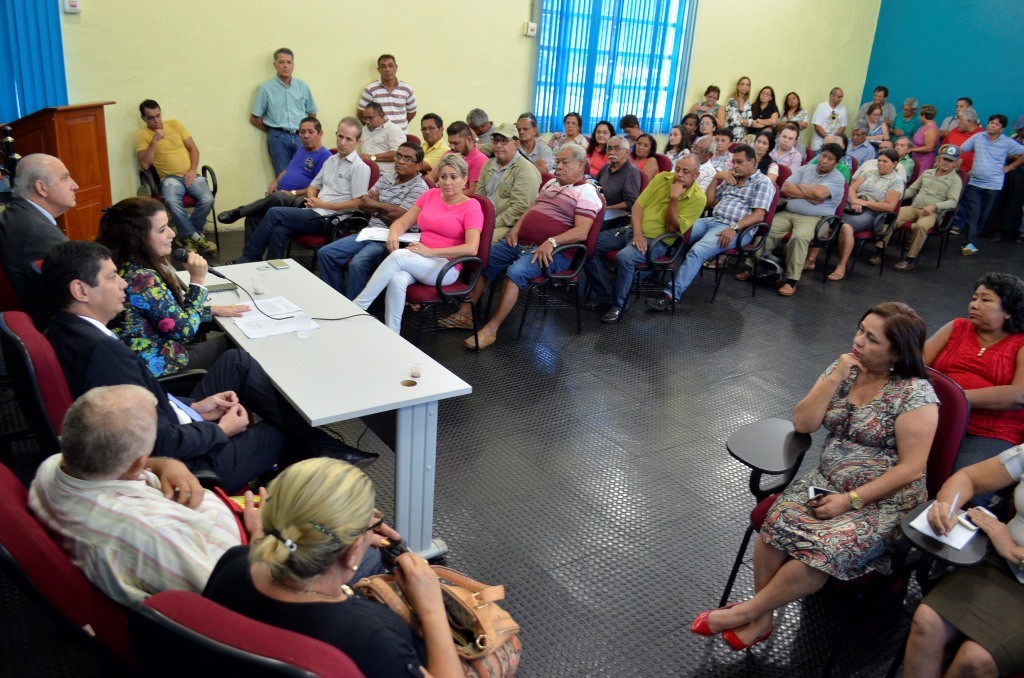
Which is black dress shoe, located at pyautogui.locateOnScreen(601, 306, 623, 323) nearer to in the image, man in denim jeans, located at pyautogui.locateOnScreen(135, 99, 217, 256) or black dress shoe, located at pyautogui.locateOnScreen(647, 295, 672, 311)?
black dress shoe, located at pyautogui.locateOnScreen(647, 295, 672, 311)

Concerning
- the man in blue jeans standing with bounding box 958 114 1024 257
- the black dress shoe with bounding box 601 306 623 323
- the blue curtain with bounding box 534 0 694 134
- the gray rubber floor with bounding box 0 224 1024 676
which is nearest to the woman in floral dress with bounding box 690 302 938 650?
the gray rubber floor with bounding box 0 224 1024 676

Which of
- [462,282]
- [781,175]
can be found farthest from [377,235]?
[781,175]

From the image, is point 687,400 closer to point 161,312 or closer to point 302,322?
point 302,322

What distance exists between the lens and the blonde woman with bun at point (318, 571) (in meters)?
1.24

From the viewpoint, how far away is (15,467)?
2.99 meters

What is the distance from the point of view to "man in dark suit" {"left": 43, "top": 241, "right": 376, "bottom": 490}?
6.97 ft

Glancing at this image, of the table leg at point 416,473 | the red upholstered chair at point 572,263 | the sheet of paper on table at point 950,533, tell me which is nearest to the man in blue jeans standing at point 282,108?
the red upholstered chair at point 572,263

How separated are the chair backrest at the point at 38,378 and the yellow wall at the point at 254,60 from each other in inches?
196

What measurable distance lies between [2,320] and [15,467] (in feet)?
4.28

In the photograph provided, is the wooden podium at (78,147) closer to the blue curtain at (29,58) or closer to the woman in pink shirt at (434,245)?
the blue curtain at (29,58)

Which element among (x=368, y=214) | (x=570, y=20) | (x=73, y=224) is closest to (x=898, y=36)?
(x=570, y=20)

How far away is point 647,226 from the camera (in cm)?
528

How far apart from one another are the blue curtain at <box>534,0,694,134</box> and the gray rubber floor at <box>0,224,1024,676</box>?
13.0 feet

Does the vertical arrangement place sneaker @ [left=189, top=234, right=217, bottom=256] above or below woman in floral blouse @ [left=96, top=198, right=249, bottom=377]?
below
